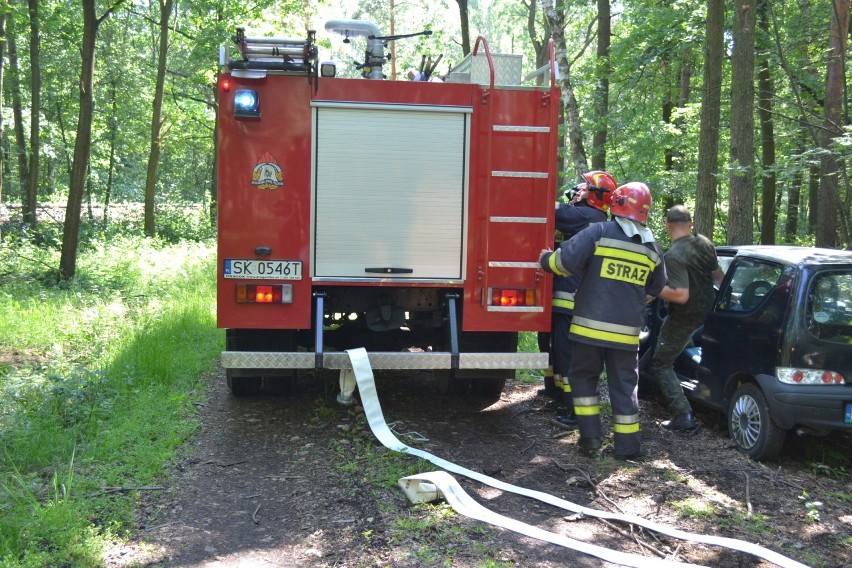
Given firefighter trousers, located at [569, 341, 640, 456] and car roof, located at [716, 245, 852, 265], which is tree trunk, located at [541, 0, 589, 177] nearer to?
car roof, located at [716, 245, 852, 265]

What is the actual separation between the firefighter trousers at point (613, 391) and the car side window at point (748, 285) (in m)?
1.11

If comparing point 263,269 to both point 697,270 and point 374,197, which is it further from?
point 697,270

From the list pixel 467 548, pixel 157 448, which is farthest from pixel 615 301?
pixel 157 448

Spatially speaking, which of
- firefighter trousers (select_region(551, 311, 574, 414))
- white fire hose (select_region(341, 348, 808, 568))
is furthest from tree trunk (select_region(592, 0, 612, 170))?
white fire hose (select_region(341, 348, 808, 568))

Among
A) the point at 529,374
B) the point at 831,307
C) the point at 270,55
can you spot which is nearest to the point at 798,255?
the point at 831,307

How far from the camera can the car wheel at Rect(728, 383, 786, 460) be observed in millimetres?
5309

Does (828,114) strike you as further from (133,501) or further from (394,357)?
(133,501)

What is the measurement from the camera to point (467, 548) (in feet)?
12.3

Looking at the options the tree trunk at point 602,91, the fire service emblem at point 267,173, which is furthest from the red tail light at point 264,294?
the tree trunk at point 602,91

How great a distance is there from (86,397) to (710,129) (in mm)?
8219

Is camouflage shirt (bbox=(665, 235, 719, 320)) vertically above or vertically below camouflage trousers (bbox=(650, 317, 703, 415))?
above

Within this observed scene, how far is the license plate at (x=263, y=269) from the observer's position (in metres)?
5.75

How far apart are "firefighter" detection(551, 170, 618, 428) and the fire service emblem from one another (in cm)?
227

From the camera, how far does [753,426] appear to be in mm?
5535
